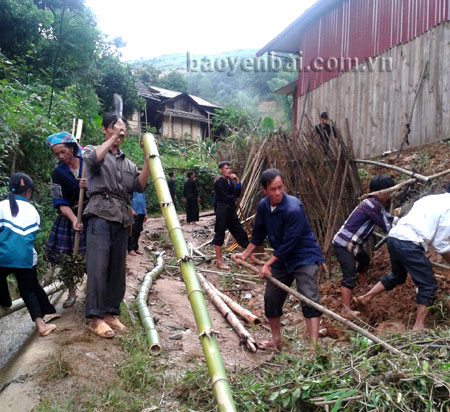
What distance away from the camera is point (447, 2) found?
6.35 m

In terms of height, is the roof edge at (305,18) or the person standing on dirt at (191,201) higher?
the roof edge at (305,18)

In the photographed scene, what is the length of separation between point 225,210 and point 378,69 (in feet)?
13.7

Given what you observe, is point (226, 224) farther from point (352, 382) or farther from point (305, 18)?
point (305, 18)

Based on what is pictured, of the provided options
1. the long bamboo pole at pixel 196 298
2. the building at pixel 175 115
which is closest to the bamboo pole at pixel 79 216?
the long bamboo pole at pixel 196 298

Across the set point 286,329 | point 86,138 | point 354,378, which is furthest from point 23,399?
point 86,138

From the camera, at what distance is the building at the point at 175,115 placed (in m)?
25.2

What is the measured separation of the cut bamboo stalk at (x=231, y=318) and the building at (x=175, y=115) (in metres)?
20.1

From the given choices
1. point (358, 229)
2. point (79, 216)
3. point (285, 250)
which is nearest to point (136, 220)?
point (79, 216)

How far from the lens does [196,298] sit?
2.39m

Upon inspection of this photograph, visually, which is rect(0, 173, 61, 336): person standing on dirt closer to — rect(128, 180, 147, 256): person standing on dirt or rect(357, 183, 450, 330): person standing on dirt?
rect(357, 183, 450, 330): person standing on dirt

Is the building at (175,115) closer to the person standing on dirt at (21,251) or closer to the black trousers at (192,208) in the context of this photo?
the black trousers at (192,208)

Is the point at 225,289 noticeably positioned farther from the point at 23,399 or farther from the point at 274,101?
the point at 274,101

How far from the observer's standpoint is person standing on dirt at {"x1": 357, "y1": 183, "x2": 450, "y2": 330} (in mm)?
3424

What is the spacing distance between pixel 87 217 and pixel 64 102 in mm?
6235
